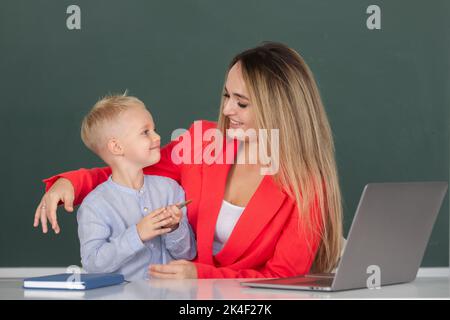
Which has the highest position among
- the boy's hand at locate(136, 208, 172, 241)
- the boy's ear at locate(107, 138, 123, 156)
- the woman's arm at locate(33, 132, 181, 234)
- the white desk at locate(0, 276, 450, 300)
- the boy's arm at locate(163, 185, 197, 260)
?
the boy's ear at locate(107, 138, 123, 156)

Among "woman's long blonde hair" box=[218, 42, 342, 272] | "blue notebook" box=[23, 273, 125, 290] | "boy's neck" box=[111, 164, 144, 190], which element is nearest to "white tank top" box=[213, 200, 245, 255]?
"woman's long blonde hair" box=[218, 42, 342, 272]

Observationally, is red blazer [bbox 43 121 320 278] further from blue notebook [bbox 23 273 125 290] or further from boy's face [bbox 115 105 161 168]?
blue notebook [bbox 23 273 125 290]

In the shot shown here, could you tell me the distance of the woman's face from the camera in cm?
243

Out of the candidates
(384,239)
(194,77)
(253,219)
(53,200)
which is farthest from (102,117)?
(194,77)

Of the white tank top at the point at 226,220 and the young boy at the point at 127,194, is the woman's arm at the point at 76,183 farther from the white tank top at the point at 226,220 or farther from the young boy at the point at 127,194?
the white tank top at the point at 226,220

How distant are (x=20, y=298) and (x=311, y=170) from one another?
3.77 ft

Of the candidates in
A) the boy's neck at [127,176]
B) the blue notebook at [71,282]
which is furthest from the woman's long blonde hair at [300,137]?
the blue notebook at [71,282]

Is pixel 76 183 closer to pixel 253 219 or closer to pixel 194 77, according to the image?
pixel 253 219

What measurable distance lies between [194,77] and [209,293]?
2606 mm

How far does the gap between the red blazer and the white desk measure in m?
0.53

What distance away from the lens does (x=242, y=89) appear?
2.44 meters

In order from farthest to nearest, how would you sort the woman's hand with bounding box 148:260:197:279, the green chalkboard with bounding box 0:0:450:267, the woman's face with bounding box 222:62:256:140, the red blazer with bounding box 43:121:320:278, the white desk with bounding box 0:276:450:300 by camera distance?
1. the green chalkboard with bounding box 0:0:450:267
2. the woman's face with bounding box 222:62:256:140
3. the red blazer with bounding box 43:121:320:278
4. the woman's hand with bounding box 148:260:197:279
5. the white desk with bounding box 0:276:450:300

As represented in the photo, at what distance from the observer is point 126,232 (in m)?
2.15
